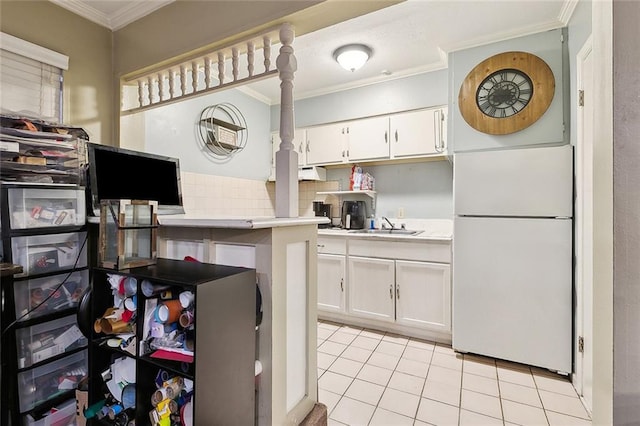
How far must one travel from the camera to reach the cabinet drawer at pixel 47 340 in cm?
132

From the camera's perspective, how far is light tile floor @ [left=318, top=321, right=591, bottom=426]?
1.62 meters

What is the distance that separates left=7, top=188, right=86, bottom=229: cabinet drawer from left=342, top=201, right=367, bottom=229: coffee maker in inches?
91.4

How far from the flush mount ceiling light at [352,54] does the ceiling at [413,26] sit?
0.18ft

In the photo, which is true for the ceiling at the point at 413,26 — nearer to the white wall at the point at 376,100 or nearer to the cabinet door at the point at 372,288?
the white wall at the point at 376,100

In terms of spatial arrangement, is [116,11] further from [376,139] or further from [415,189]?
[415,189]

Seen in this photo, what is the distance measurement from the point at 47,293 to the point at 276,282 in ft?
3.86

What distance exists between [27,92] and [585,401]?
3840 mm

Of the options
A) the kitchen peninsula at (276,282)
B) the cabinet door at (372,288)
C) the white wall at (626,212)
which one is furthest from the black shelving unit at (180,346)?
the cabinet door at (372,288)

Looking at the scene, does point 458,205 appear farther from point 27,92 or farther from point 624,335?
point 27,92

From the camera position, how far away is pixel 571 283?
1.95m

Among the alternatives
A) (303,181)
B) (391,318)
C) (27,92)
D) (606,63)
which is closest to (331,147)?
(303,181)

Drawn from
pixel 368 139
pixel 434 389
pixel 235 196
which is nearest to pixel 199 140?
pixel 235 196

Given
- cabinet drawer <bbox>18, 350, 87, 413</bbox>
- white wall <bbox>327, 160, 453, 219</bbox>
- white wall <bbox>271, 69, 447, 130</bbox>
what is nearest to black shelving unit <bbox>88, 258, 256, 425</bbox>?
cabinet drawer <bbox>18, 350, 87, 413</bbox>


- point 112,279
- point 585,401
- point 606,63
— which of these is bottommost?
point 585,401
